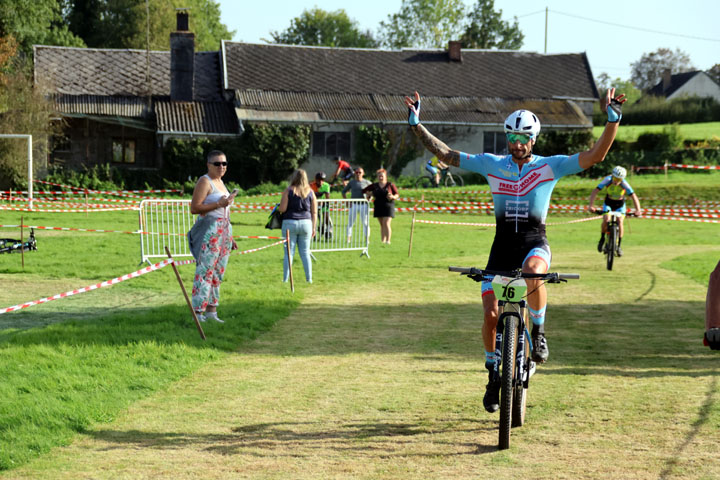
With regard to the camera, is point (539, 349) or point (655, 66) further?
point (655, 66)

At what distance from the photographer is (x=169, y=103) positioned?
4612 centimetres

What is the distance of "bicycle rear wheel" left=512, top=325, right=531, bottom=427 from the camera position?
5.99m

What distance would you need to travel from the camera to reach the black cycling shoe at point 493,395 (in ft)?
20.0

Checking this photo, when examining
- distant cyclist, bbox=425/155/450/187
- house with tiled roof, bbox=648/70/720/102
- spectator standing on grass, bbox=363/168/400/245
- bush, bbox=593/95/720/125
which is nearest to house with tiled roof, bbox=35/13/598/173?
distant cyclist, bbox=425/155/450/187

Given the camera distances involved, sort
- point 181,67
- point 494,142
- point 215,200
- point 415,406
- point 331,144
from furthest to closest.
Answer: point 494,142 → point 331,144 → point 181,67 → point 215,200 → point 415,406

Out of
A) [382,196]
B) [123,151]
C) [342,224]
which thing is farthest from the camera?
[123,151]

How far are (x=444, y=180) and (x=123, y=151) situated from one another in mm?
16558

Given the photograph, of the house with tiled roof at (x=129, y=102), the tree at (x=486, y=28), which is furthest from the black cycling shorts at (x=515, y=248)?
the tree at (x=486, y=28)

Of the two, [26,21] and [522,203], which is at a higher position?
[26,21]

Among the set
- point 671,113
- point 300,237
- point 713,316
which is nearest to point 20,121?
point 300,237

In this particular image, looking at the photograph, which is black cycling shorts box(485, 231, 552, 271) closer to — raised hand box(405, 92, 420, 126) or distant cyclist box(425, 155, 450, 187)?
raised hand box(405, 92, 420, 126)

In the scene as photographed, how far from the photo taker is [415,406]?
698 centimetres

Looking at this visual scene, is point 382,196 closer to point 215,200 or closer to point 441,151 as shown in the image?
point 215,200

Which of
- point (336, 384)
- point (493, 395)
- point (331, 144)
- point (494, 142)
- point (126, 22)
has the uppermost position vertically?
point (126, 22)
